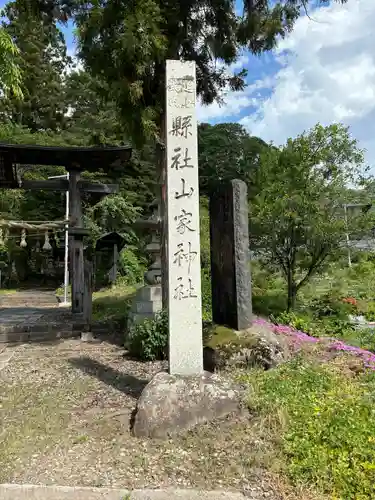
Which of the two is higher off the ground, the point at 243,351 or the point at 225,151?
the point at 225,151

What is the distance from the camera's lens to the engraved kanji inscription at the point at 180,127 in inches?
180

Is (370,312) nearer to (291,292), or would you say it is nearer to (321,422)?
(291,292)

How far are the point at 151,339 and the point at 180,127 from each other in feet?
11.6

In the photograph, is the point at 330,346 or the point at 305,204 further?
the point at 305,204

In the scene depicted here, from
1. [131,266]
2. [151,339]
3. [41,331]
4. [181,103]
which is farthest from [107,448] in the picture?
[131,266]

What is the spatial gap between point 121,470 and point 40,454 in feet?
2.55

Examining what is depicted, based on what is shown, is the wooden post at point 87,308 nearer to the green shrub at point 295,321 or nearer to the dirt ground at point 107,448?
the dirt ground at point 107,448

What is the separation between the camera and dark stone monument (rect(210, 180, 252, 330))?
6.34 m

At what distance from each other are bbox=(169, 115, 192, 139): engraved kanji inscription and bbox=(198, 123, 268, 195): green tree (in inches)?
908

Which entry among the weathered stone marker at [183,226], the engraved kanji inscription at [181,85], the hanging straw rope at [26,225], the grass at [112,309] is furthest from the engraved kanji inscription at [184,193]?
the hanging straw rope at [26,225]

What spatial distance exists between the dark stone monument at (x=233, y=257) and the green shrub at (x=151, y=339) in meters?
0.94

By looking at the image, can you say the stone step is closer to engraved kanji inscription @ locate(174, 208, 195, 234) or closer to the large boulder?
the large boulder

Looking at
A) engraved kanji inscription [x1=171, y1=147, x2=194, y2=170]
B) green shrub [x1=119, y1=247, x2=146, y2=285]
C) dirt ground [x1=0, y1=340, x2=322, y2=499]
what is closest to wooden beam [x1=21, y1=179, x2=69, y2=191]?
dirt ground [x1=0, y1=340, x2=322, y2=499]

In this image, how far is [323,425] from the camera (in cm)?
349
